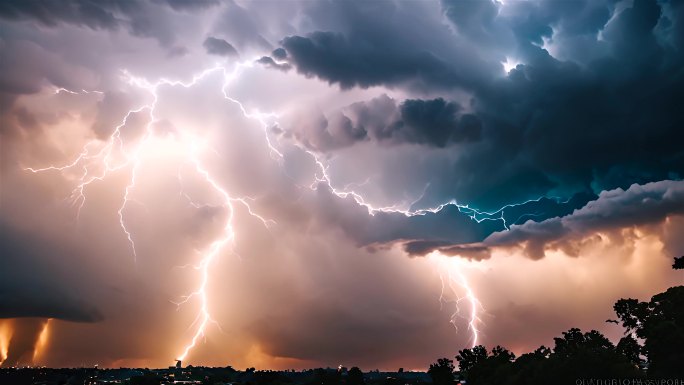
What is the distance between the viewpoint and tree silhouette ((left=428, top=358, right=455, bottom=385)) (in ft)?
196

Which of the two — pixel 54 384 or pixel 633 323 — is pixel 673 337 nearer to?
pixel 633 323

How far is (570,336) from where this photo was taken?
52.8 metres

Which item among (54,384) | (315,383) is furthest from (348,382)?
(54,384)

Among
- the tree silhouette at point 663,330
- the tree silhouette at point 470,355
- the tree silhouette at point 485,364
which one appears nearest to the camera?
the tree silhouette at point 663,330

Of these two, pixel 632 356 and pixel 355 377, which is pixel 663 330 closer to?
pixel 632 356

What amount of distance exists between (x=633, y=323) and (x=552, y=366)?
8.40 meters

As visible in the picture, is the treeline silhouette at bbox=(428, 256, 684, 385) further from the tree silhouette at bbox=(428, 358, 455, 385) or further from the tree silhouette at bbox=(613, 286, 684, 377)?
the tree silhouette at bbox=(428, 358, 455, 385)

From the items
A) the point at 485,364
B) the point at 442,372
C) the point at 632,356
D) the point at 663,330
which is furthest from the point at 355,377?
the point at 663,330

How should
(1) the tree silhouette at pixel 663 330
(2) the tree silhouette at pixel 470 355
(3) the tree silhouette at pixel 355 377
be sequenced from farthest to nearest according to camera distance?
(3) the tree silhouette at pixel 355 377 → (2) the tree silhouette at pixel 470 355 → (1) the tree silhouette at pixel 663 330

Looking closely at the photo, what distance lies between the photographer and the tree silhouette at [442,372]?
59719mm

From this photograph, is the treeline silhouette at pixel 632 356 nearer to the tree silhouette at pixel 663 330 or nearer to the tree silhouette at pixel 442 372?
the tree silhouette at pixel 663 330

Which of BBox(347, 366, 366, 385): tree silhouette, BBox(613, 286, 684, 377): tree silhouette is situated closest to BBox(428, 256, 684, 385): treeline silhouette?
BBox(613, 286, 684, 377): tree silhouette

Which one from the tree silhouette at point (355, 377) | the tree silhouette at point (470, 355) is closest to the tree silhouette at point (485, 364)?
the tree silhouette at point (470, 355)

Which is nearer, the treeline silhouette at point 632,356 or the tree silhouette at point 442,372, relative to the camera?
the treeline silhouette at point 632,356
